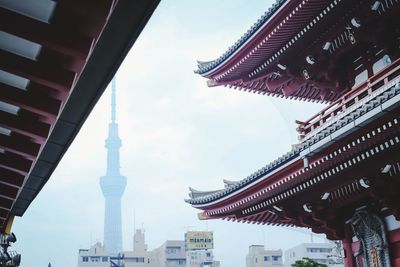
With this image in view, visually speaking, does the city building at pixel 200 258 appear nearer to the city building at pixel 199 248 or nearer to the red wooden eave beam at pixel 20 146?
the city building at pixel 199 248

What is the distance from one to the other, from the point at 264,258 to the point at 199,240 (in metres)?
13.2

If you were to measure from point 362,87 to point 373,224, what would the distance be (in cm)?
393

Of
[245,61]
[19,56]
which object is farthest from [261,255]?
[19,56]

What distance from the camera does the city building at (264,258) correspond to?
90.7 metres

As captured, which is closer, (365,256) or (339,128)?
(339,128)

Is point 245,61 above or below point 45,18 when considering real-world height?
above

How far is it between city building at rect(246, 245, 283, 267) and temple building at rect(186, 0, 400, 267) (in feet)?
248

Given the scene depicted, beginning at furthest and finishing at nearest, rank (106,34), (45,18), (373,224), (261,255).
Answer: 1. (261,255)
2. (373,224)
3. (45,18)
4. (106,34)

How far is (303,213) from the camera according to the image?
1571 cm

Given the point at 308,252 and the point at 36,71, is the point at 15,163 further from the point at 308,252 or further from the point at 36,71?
the point at 308,252

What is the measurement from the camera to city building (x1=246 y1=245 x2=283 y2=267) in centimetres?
9069

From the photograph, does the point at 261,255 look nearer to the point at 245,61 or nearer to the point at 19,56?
Answer: the point at 245,61

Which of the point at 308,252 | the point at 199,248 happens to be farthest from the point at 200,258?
the point at 308,252

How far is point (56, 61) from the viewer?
16.1 feet
